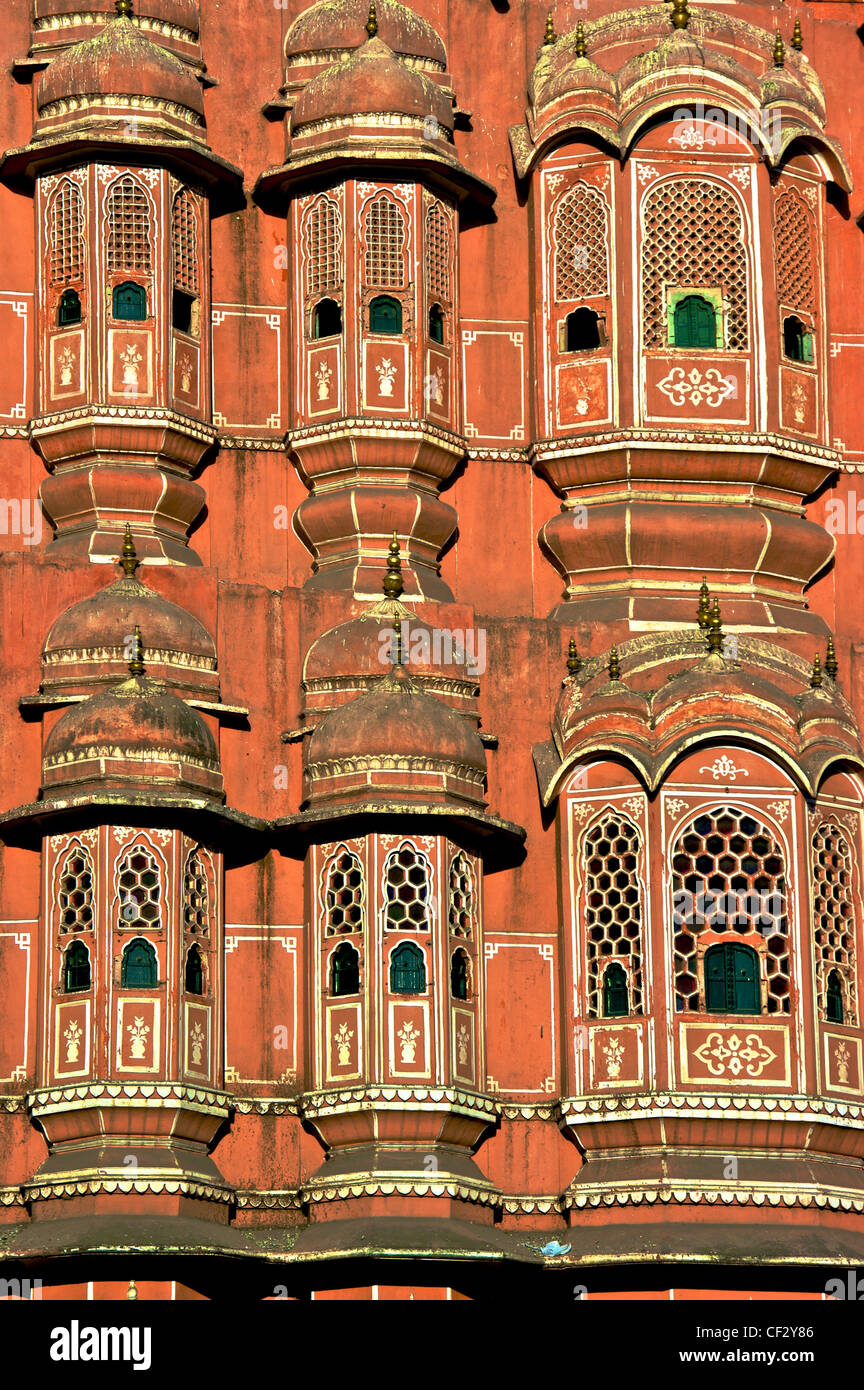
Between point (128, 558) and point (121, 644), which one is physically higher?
point (128, 558)

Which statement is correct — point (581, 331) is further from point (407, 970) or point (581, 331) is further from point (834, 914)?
point (407, 970)

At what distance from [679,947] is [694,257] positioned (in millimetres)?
6712

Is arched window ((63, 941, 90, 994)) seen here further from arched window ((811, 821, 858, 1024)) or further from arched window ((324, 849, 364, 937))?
arched window ((811, 821, 858, 1024))

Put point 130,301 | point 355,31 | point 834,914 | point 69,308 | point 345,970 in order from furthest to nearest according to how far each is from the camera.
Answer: point 355,31
point 69,308
point 130,301
point 834,914
point 345,970

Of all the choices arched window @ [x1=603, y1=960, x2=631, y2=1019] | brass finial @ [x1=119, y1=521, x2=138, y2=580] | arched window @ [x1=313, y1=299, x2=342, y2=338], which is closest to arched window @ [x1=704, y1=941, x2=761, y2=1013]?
arched window @ [x1=603, y1=960, x2=631, y2=1019]

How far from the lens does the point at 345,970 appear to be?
101 ft

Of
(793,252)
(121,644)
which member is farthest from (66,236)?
(793,252)

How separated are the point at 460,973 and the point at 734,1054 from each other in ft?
8.06

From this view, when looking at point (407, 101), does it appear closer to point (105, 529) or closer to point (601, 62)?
point (601, 62)

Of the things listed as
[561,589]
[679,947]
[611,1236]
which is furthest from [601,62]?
[611,1236]

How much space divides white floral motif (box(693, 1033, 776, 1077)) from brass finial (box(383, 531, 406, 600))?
16.0 ft

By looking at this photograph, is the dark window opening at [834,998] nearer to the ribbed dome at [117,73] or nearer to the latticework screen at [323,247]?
the latticework screen at [323,247]

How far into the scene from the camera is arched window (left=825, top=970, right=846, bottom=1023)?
31141 millimetres

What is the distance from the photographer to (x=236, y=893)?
31.4 metres
